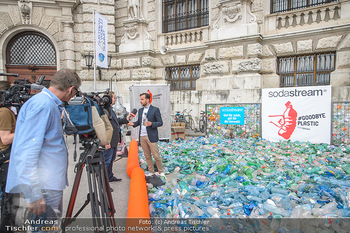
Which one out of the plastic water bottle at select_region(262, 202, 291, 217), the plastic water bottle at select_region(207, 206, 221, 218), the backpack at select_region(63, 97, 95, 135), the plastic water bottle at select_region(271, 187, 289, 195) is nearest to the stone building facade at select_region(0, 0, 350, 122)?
the plastic water bottle at select_region(271, 187, 289, 195)

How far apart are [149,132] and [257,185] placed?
238 centimetres

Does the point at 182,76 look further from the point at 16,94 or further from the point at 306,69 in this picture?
the point at 16,94

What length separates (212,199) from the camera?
3.51 m

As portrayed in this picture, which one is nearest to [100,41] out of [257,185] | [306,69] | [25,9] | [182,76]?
[182,76]

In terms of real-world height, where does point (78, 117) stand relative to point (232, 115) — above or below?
above

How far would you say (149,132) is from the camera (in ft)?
16.2

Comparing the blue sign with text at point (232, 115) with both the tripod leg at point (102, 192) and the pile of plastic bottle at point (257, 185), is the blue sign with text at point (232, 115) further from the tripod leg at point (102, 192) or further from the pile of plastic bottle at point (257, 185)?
the tripod leg at point (102, 192)

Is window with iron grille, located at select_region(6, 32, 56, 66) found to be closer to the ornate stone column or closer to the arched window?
the arched window

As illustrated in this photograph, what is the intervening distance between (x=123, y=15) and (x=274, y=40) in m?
8.74

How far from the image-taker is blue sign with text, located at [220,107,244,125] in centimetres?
858

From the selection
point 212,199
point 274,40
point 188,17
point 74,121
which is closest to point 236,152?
point 212,199

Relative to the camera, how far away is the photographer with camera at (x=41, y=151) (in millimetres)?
1695

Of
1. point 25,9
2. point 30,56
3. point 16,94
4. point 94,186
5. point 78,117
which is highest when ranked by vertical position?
point 25,9

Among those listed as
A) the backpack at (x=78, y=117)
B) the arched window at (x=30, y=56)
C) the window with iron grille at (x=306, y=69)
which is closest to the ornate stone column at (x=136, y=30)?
the arched window at (x=30, y=56)
